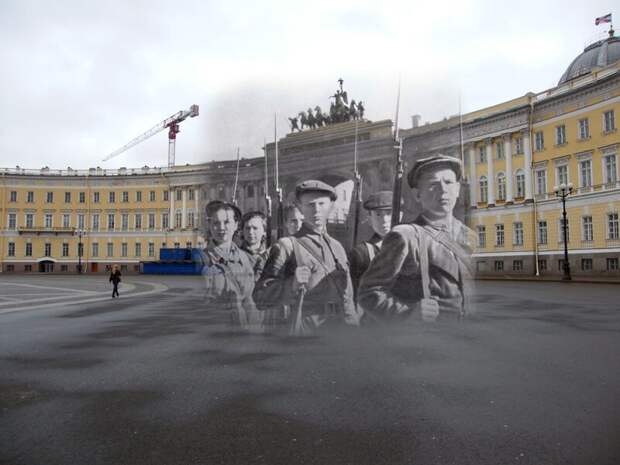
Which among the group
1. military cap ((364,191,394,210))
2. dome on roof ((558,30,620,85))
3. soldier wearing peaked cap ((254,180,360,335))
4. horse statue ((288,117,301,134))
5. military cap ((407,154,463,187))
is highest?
dome on roof ((558,30,620,85))

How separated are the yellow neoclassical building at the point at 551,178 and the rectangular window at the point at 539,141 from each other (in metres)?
0.08

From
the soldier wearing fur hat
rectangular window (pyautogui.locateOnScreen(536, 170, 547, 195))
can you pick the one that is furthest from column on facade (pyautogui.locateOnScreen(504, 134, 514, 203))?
the soldier wearing fur hat

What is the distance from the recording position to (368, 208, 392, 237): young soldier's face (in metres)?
9.98

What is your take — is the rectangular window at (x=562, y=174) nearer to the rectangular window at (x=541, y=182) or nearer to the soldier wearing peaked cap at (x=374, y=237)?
the rectangular window at (x=541, y=182)

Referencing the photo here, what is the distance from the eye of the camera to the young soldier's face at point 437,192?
31.8ft

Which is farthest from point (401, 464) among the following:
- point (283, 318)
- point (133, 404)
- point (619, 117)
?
point (619, 117)

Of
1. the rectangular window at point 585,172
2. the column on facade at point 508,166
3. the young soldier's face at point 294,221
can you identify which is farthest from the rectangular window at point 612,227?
the young soldier's face at point 294,221

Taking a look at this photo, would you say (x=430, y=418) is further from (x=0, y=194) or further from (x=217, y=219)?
(x=0, y=194)

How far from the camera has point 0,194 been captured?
76.7 m

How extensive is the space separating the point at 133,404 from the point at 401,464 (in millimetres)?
3191

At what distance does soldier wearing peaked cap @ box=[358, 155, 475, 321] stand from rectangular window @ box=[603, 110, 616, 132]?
114 feet

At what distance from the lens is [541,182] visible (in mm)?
43125

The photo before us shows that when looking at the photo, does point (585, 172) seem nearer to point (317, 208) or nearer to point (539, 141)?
point (539, 141)

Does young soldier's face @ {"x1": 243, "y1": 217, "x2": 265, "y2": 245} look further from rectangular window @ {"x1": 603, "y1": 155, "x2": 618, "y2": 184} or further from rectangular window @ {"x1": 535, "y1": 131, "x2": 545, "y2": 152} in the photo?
rectangular window @ {"x1": 535, "y1": 131, "x2": 545, "y2": 152}
